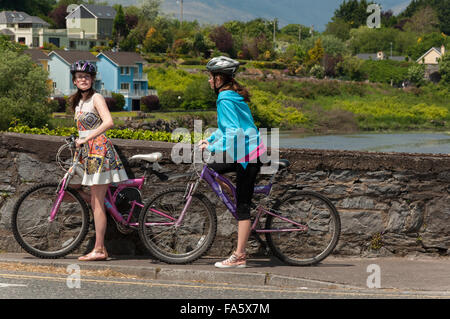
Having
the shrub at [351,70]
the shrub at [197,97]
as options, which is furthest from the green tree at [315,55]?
the shrub at [197,97]

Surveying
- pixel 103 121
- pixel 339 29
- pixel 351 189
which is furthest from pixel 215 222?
pixel 339 29

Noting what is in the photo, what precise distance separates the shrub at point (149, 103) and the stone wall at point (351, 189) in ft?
284

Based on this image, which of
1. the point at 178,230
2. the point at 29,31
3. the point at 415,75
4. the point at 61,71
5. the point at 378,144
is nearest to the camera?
the point at 178,230

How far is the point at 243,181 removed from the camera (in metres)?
6.91

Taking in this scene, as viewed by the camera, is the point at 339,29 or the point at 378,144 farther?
the point at 339,29

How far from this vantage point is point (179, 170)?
768 cm

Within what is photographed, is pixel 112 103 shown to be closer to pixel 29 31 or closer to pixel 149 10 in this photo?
pixel 29 31

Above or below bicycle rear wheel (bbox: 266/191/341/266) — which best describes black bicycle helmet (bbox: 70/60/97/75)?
above

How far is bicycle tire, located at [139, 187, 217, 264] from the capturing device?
23.3ft

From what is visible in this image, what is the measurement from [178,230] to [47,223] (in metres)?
1.34

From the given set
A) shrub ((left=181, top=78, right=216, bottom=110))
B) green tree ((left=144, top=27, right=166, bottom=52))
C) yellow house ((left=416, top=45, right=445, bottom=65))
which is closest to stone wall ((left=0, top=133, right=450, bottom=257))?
shrub ((left=181, top=78, right=216, bottom=110))

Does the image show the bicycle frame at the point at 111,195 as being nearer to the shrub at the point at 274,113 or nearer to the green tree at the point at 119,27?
the shrub at the point at 274,113

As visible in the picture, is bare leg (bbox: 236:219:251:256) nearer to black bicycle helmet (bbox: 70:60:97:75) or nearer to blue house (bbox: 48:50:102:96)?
black bicycle helmet (bbox: 70:60:97:75)
